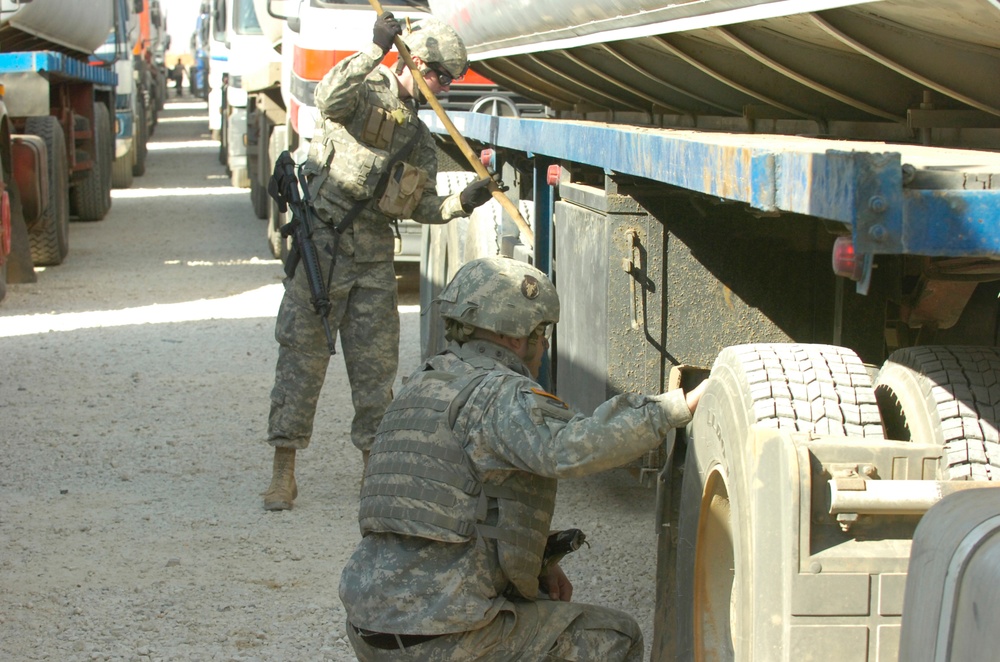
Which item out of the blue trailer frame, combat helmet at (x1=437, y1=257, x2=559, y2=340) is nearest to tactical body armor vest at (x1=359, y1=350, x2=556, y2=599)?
combat helmet at (x1=437, y1=257, x2=559, y2=340)

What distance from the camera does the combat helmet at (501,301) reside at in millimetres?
2975

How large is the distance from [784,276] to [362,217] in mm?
1876

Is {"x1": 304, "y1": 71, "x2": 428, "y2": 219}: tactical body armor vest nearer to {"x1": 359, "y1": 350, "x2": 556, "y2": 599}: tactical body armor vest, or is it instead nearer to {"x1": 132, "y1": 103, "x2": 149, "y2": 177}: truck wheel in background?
{"x1": 359, "y1": 350, "x2": 556, "y2": 599}: tactical body armor vest

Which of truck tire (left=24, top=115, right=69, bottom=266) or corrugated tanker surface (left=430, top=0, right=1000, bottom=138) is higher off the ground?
corrugated tanker surface (left=430, top=0, right=1000, bottom=138)

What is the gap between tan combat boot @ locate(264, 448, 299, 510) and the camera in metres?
5.23

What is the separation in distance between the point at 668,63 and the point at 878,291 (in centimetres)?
125

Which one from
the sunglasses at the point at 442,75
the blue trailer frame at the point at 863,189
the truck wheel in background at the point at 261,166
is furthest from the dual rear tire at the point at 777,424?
the truck wheel in background at the point at 261,166

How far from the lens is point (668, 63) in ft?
13.8

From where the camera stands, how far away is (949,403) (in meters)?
2.38

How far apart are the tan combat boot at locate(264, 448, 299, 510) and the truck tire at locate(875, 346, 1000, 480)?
3.09 m

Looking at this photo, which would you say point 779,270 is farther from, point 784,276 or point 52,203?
point 52,203

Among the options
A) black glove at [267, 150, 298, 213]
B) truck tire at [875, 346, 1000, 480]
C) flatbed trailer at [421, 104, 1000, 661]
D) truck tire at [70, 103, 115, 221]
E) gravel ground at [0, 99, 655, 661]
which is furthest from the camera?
truck tire at [70, 103, 115, 221]

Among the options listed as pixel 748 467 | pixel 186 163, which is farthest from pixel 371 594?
pixel 186 163

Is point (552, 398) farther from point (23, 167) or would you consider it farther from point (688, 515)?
point (23, 167)
